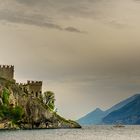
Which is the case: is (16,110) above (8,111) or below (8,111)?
above

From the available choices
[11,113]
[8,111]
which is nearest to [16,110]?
[11,113]

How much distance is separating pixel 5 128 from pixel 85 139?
57674mm

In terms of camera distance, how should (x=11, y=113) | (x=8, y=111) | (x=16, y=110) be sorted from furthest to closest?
(x=16, y=110) < (x=8, y=111) < (x=11, y=113)

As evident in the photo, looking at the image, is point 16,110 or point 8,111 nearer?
point 8,111

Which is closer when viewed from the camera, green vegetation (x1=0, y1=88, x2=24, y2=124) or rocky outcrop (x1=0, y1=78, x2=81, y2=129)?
rocky outcrop (x1=0, y1=78, x2=81, y2=129)

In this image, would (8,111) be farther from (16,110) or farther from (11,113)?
(16,110)

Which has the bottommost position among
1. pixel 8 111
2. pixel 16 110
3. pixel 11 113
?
pixel 11 113

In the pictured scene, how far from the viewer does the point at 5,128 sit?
180 meters

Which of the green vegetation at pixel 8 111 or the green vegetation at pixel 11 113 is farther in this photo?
the green vegetation at pixel 8 111

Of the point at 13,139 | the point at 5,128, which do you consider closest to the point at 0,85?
the point at 5,128

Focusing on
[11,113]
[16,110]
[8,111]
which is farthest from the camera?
[16,110]

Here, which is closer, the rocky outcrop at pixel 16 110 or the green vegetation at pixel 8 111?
the rocky outcrop at pixel 16 110

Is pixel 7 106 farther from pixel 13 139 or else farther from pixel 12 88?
pixel 13 139

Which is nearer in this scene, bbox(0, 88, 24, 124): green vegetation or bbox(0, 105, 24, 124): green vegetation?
bbox(0, 105, 24, 124): green vegetation
